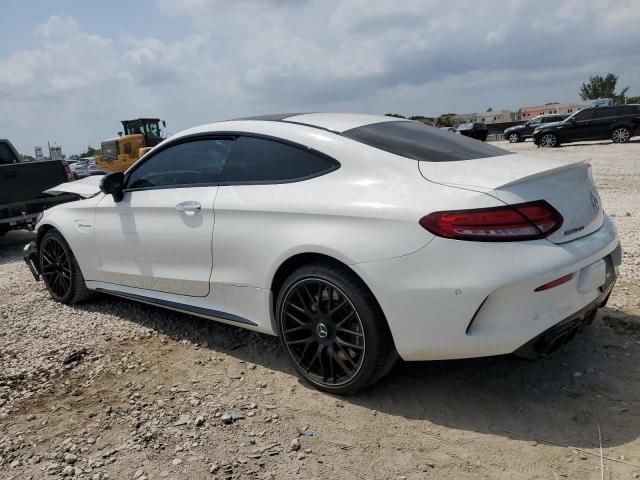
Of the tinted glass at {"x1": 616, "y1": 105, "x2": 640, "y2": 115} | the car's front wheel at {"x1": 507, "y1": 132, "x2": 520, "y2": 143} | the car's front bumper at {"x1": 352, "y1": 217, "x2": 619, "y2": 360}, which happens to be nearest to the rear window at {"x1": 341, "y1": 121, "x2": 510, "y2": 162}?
the car's front bumper at {"x1": 352, "y1": 217, "x2": 619, "y2": 360}

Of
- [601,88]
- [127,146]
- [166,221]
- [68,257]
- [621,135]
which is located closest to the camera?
[166,221]

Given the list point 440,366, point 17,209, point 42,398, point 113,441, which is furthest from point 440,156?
point 17,209

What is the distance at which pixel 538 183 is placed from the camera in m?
2.71

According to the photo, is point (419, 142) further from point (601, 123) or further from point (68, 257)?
point (601, 123)

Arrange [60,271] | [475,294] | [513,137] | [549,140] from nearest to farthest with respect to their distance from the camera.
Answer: [475,294] → [60,271] → [549,140] → [513,137]

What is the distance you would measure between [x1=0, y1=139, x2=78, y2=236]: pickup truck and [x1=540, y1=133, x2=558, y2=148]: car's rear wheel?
2086 cm

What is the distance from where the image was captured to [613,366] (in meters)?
3.24

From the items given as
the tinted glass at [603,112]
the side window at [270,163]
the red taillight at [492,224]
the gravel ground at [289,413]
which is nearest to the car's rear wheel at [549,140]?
the tinted glass at [603,112]

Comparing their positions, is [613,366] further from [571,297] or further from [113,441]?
[113,441]

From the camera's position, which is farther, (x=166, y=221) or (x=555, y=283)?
(x=166, y=221)

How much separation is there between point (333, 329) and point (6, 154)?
9535 mm

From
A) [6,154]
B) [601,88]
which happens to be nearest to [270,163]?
[6,154]

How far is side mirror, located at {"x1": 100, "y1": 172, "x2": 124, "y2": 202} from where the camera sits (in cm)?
421

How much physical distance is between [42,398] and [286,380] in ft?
4.90
